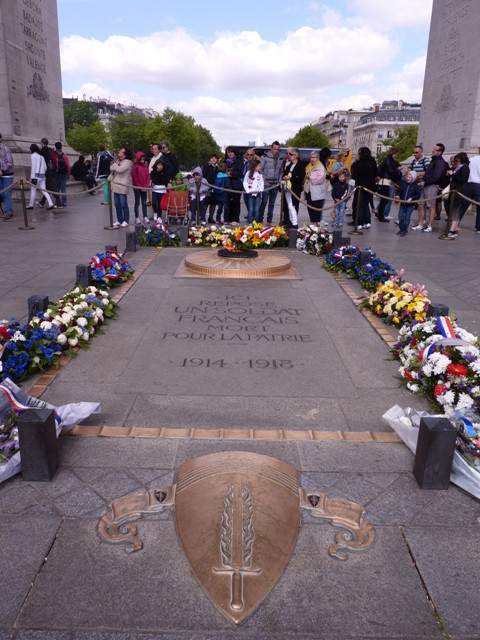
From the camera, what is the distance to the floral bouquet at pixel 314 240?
9430 millimetres

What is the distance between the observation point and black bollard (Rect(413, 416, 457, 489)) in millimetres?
2828

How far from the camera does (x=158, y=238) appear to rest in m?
9.91

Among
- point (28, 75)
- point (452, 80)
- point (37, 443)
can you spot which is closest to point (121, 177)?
point (28, 75)

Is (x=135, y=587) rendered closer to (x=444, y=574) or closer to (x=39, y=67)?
(x=444, y=574)

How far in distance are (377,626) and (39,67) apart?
63.6ft

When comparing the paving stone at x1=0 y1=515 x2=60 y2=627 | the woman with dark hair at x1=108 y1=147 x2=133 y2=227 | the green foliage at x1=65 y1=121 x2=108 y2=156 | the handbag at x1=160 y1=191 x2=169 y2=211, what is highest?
the green foliage at x1=65 y1=121 x2=108 y2=156

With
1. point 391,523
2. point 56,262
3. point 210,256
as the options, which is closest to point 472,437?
point 391,523

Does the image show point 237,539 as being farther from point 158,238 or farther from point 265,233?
point 158,238

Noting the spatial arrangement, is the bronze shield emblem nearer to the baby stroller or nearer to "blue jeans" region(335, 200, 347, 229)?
the baby stroller

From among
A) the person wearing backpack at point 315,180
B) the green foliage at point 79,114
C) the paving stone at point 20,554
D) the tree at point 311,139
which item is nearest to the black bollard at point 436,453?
the paving stone at point 20,554

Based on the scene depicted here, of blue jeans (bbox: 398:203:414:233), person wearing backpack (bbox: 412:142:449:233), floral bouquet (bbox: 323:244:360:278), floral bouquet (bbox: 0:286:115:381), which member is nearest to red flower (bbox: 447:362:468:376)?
floral bouquet (bbox: 0:286:115:381)

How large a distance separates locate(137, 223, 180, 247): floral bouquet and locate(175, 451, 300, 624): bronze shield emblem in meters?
7.28

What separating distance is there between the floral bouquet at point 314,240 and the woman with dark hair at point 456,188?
3.21m

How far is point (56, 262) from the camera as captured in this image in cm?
833
